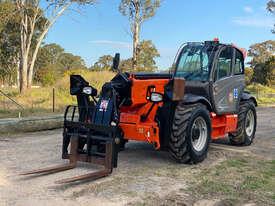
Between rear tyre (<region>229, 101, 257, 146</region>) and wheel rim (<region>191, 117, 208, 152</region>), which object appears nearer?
wheel rim (<region>191, 117, 208, 152</region>)

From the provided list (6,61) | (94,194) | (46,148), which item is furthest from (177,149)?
(6,61)

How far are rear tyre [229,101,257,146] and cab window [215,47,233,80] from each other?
1.15 m

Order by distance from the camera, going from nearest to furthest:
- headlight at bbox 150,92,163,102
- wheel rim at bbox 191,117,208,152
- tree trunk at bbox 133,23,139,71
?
headlight at bbox 150,92,163,102, wheel rim at bbox 191,117,208,152, tree trunk at bbox 133,23,139,71

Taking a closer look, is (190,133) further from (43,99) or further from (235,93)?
(43,99)

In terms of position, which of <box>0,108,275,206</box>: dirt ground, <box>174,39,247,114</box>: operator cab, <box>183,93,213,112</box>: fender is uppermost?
<box>174,39,247,114</box>: operator cab

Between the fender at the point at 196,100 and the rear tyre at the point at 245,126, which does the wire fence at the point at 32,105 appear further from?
the fender at the point at 196,100

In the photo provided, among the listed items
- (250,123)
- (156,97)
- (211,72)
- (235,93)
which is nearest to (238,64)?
(235,93)

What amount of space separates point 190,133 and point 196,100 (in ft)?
2.39

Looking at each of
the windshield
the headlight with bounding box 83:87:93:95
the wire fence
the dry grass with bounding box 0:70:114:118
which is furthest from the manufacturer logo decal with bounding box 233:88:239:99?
the dry grass with bounding box 0:70:114:118

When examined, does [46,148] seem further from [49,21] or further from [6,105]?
[49,21]

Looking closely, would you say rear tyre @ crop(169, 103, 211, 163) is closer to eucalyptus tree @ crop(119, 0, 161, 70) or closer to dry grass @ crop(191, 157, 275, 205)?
dry grass @ crop(191, 157, 275, 205)

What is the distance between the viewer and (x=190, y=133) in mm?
7633

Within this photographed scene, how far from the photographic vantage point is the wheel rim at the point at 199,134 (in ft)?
26.3

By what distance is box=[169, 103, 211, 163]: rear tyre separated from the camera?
24.6 feet
